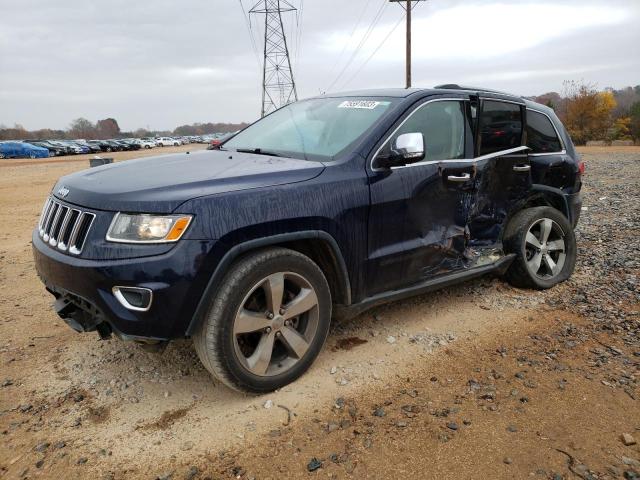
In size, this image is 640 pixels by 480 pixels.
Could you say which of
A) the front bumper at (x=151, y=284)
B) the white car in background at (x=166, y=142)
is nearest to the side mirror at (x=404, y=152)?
the front bumper at (x=151, y=284)

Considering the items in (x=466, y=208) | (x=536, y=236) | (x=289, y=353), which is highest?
(x=466, y=208)

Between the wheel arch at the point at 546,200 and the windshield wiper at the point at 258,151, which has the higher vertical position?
the windshield wiper at the point at 258,151

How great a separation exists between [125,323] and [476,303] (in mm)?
3029

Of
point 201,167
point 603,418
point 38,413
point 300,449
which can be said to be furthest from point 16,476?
point 603,418

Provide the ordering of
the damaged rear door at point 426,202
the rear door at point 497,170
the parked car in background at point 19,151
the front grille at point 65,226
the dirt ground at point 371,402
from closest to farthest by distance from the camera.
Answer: the dirt ground at point 371,402 < the front grille at point 65,226 < the damaged rear door at point 426,202 < the rear door at point 497,170 < the parked car in background at point 19,151

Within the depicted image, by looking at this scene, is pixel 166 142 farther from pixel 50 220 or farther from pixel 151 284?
pixel 151 284

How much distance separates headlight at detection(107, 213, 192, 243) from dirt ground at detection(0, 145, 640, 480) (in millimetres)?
1068

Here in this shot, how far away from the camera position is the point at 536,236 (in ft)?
14.9

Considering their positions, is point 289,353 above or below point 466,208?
below

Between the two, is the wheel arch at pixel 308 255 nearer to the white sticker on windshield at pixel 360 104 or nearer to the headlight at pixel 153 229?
the headlight at pixel 153 229

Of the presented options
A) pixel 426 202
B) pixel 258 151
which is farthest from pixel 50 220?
pixel 426 202

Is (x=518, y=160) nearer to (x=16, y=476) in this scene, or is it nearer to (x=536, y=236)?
(x=536, y=236)

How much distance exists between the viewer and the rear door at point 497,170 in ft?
13.0

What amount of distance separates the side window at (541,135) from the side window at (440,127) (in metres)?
0.96
